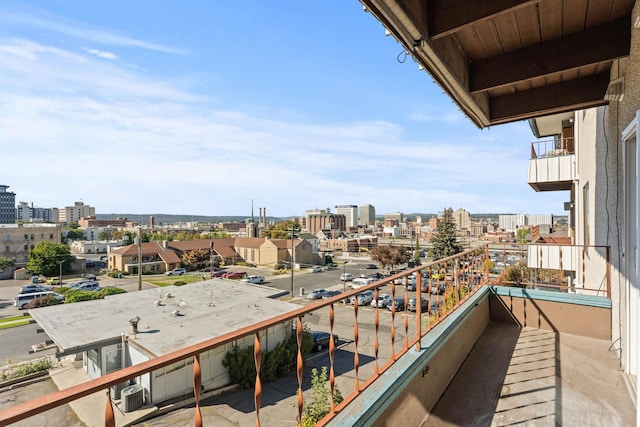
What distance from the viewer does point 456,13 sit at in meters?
2.06

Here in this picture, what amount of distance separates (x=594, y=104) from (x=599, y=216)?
2.16 m

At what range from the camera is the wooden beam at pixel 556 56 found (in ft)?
8.02

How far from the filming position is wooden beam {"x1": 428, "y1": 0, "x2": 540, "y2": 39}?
1.97 m

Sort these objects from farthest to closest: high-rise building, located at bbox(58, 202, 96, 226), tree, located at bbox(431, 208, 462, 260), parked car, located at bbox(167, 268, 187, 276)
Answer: high-rise building, located at bbox(58, 202, 96, 226) → parked car, located at bbox(167, 268, 187, 276) → tree, located at bbox(431, 208, 462, 260)

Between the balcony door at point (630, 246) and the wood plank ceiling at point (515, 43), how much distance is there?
2.36 feet

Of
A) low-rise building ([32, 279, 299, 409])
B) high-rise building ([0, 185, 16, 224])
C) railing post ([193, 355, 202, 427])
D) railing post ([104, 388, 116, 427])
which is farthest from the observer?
high-rise building ([0, 185, 16, 224])

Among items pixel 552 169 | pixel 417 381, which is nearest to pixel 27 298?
pixel 417 381

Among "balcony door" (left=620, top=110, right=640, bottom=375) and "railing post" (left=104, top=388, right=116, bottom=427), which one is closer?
"railing post" (left=104, top=388, right=116, bottom=427)

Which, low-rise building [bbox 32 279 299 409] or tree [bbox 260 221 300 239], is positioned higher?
tree [bbox 260 221 300 239]

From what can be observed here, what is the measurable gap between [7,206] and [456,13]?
13934 centimetres

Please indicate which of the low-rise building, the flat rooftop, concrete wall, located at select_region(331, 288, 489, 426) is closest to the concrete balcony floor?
concrete wall, located at select_region(331, 288, 489, 426)

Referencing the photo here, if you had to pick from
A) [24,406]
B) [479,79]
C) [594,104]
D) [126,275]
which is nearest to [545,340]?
[594,104]

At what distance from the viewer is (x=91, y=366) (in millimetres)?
11188

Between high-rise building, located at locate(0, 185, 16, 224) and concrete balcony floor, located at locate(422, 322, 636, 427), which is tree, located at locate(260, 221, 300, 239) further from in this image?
high-rise building, located at locate(0, 185, 16, 224)
